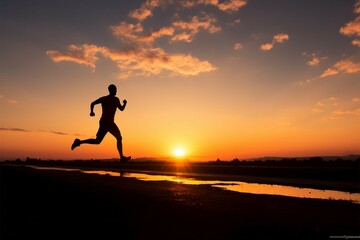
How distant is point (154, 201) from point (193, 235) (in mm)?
3718

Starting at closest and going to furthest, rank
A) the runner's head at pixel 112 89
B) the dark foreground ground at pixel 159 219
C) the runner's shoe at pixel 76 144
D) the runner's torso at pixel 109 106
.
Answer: the dark foreground ground at pixel 159 219
the runner's torso at pixel 109 106
the runner's head at pixel 112 89
the runner's shoe at pixel 76 144

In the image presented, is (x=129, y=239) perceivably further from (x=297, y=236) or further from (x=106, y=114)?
(x=106, y=114)

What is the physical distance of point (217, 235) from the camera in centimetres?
545

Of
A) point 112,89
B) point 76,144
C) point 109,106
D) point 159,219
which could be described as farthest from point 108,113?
point 159,219

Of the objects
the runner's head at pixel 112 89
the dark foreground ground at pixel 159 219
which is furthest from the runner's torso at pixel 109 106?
the dark foreground ground at pixel 159 219

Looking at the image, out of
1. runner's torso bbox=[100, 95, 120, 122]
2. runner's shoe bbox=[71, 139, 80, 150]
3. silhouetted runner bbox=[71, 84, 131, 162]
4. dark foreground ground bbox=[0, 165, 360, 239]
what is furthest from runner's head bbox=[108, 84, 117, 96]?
dark foreground ground bbox=[0, 165, 360, 239]

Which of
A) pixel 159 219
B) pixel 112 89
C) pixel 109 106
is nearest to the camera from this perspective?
pixel 159 219

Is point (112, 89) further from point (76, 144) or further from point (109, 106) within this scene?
point (76, 144)

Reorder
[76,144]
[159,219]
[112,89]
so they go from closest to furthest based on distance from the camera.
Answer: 1. [159,219]
2. [112,89]
3. [76,144]

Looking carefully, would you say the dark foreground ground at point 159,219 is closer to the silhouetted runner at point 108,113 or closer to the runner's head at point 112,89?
the silhouetted runner at point 108,113

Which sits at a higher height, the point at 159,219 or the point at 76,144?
the point at 76,144

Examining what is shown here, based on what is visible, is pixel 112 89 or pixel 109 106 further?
pixel 112 89

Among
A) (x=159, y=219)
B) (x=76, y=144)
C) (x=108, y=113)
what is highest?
(x=108, y=113)

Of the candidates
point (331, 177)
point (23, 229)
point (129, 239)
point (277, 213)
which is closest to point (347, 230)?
point (277, 213)
